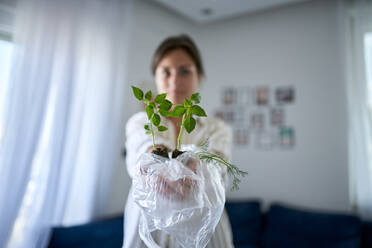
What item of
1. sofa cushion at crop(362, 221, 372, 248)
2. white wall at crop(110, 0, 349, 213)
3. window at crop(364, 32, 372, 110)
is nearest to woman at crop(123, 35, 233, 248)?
white wall at crop(110, 0, 349, 213)

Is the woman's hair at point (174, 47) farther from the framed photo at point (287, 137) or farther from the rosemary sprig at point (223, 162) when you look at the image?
the framed photo at point (287, 137)

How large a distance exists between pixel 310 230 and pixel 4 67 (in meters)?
2.22

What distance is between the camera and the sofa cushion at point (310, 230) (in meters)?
1.66

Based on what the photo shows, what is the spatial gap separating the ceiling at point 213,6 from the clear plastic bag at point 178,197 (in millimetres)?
1903

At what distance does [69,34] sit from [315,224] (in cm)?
219

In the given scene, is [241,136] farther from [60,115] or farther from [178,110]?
[178,110]

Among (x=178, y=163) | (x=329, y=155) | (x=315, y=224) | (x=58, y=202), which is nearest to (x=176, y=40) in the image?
(x=178, y=163)

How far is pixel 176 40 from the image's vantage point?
2.40 ft

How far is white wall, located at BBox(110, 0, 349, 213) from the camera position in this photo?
2.03 metres

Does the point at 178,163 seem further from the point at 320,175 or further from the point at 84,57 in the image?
the point at 320,175

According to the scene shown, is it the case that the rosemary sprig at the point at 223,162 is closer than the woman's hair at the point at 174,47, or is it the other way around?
the rosemary sprig at the point at 223,162

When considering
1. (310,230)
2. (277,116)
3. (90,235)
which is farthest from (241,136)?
(90,235)

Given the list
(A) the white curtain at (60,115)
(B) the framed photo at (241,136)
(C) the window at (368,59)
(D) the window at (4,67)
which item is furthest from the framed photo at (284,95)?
(D) the window at (4,67)

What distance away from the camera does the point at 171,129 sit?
701mm
